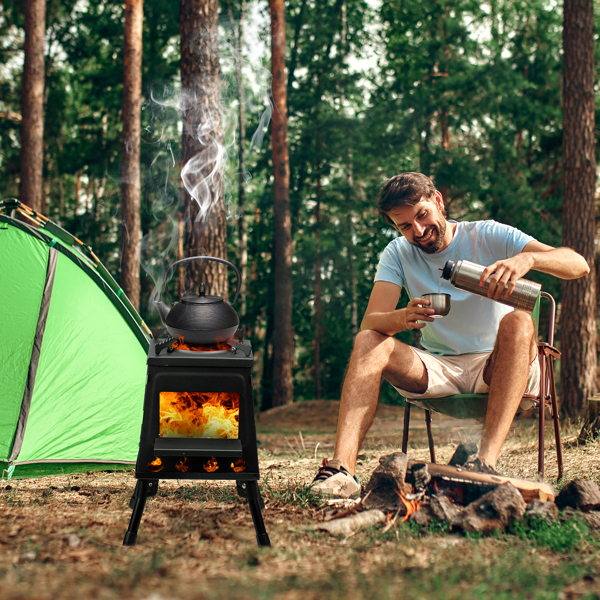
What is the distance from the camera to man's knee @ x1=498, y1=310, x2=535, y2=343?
2.54 meters

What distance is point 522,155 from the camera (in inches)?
550

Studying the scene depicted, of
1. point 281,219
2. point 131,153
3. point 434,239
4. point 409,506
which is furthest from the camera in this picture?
point 281,219

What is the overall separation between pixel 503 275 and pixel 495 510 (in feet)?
3.03

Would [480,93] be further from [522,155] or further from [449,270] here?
[449,270]

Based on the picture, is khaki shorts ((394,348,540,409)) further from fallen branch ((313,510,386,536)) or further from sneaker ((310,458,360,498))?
fallen branch ((313,510,386,536))

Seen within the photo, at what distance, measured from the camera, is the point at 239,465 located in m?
2.17

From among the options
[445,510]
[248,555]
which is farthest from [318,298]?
[248,555]

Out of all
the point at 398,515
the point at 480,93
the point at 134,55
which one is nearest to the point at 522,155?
the point at 480,93

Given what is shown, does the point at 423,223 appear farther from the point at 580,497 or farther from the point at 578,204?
the point at 578,204

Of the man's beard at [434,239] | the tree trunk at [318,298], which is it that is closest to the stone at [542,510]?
the man's beard at [434,239]

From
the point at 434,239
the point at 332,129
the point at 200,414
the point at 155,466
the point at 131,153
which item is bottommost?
the point at 155,466

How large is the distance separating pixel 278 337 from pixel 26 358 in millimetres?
8309

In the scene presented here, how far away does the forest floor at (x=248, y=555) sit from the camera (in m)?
1.53

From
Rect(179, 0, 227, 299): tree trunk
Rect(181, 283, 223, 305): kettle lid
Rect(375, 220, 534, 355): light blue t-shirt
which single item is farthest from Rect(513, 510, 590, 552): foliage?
Rect(179, 0, 227, 299): tree trunk
